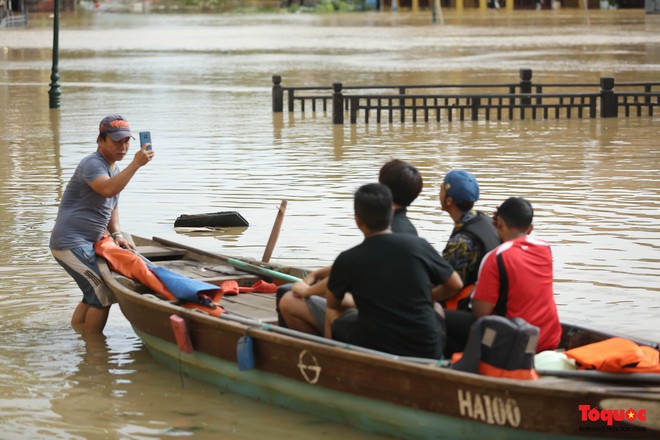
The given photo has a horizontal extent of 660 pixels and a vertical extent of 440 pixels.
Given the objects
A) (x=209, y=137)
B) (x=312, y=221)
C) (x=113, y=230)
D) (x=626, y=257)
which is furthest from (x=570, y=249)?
Answer: (x=209, y=137)

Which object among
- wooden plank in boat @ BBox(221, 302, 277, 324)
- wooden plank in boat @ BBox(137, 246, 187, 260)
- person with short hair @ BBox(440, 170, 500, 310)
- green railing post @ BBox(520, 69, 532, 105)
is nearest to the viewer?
person with short hair @ BBox(440, 170, 500, 310)

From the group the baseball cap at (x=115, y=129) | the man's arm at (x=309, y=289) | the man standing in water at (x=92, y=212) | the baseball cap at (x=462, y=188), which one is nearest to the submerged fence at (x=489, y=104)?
the man standing in water at (x=92, y=212)

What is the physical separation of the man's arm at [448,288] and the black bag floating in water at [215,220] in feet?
21.9

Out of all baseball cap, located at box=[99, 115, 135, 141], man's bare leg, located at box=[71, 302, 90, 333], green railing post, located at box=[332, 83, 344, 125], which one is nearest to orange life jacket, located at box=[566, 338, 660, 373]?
baseball cap, located at box=[99, 115, 135, 141]

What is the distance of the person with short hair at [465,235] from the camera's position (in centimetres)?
735

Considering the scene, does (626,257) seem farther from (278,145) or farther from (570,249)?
(278,145)

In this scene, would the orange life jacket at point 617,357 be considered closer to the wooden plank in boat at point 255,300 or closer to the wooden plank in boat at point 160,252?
the wooden plank in boat at point 255,300

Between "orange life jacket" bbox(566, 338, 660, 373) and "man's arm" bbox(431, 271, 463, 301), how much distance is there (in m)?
0.71

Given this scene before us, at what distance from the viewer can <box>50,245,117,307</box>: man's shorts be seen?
29.9 ft

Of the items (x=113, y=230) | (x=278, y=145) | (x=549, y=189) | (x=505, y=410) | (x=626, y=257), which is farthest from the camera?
(x=278, y=145)

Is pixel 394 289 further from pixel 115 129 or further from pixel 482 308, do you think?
pixel 115 129

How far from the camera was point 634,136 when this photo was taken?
887 inches

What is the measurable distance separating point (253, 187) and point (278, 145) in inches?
211

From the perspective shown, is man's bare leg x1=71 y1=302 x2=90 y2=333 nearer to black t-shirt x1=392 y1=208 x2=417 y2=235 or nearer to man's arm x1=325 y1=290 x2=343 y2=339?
man's arm x1=325 y1=290 x2=343 y2=339
